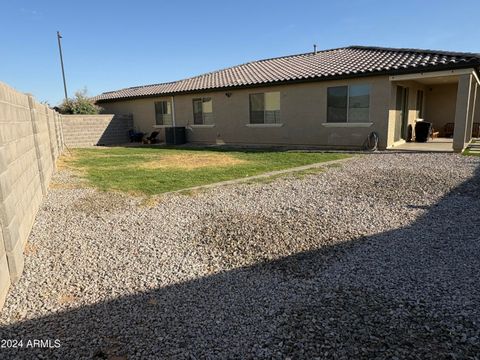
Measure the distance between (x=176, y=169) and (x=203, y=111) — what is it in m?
9.63

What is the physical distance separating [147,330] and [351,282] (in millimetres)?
1932

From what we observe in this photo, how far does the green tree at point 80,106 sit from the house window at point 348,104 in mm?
17209

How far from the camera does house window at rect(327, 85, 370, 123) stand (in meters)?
13.6

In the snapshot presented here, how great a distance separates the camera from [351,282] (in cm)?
337

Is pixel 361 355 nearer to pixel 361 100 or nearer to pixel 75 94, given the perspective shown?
pixel 361 100

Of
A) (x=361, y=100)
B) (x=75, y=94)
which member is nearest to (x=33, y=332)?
(x=361, y=100)

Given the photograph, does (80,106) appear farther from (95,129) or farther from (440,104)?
(440,104)

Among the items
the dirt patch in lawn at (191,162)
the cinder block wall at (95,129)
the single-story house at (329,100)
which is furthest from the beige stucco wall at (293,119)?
the cinder block wall at (95,129)

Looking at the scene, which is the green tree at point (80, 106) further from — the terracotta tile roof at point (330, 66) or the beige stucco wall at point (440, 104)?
the beige stucco wall at point (440, 104)

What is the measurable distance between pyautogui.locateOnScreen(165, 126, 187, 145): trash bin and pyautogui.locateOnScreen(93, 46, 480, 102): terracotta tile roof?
2.13 metres

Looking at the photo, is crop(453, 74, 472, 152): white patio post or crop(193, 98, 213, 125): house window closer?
crop(453, 74, 472, 152): white patio post

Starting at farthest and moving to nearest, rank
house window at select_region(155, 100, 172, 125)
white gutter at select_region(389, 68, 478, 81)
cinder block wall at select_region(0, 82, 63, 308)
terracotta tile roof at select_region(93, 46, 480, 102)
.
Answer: house window at select_region(155, 100, 172, 125) → terracotta tile roof at select_region(93, 46, 480, 102) → white gutter at select_region(389, 68, 478, 81) → cinder block wall at select_region(0, 82, 63, 308)

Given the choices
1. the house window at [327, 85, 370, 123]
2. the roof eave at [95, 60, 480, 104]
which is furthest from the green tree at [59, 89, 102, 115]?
the house window at [327, 85, 370, 123]

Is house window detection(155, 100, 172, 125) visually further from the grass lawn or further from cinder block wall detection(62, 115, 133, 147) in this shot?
the grass lawn
